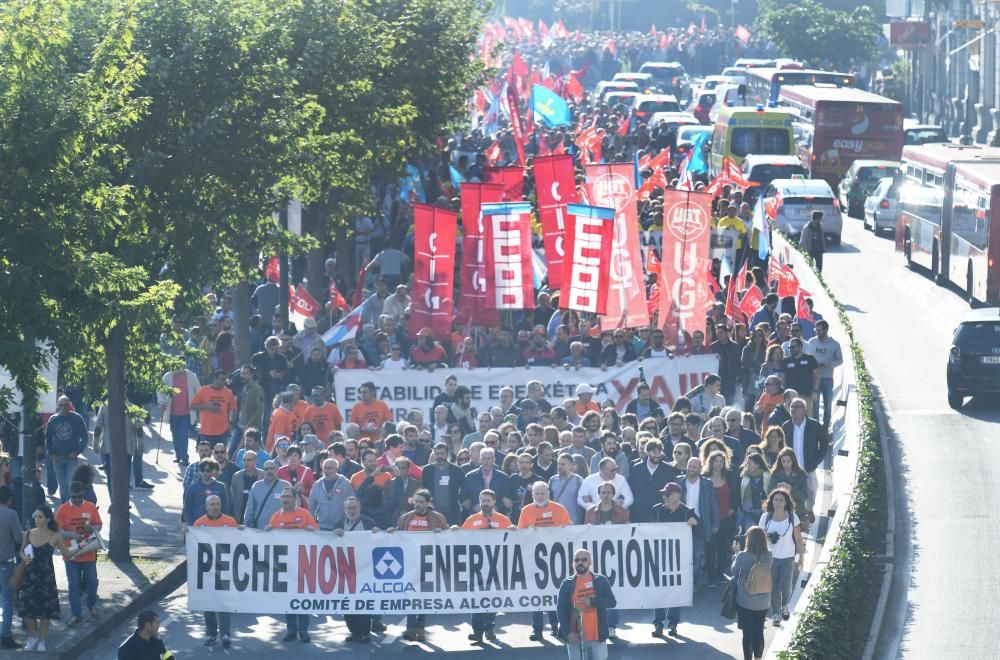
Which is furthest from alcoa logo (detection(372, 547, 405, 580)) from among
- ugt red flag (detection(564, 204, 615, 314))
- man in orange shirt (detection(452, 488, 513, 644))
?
ugt red flag (detection(564, 204, 615, 314))

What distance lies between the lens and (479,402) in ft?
77.7

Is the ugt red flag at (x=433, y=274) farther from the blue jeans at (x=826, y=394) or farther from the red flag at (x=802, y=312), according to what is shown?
the blue jeans at (x=826, y=394)

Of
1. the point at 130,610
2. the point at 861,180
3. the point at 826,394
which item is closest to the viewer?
the point at 130,610

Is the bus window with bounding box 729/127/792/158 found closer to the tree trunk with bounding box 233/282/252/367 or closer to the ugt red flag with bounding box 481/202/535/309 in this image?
the tree trunk with bounding box 233/282/252/367

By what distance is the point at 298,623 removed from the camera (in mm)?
17453

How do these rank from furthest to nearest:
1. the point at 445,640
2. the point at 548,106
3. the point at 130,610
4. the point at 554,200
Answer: the point at 548,106 → the point at 554,200 → the point at 130,610 → the point at 445,640

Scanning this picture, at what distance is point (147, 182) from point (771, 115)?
102 feet

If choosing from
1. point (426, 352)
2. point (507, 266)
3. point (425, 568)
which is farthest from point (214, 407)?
point (425, 568)

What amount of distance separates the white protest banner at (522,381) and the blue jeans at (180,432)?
1906mm

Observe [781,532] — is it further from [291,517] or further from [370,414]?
[370,414]

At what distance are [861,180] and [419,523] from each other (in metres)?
32.9

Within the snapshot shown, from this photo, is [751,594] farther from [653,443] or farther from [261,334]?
[261,334]

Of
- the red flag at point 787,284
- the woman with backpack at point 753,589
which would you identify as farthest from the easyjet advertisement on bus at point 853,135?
the woman with backpack at point 753,589

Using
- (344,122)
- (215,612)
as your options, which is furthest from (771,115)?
(215,612)
